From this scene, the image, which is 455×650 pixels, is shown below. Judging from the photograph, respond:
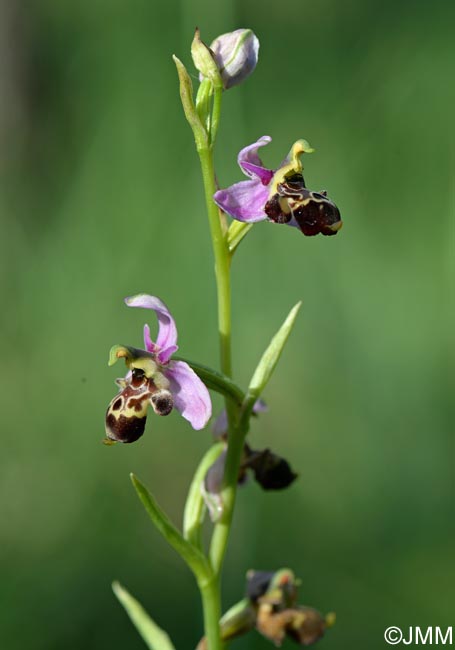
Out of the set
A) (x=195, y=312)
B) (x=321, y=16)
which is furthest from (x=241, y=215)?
(x=321, y=16)

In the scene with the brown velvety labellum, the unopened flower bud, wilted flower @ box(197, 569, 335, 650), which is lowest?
wilted flower @ box(197, 569, 335, 650)

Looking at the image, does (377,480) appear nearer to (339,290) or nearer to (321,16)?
(339,290)

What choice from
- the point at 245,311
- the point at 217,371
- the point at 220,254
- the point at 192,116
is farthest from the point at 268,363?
the point at 245,311

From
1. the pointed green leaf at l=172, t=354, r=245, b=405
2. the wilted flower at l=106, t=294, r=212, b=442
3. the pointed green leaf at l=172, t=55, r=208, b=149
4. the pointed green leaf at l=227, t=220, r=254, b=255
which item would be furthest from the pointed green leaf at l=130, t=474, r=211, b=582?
the pointed green leaf at l=172, t=55, r=208, b=149

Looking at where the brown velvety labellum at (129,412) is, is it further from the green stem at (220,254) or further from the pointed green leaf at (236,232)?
the pointed green leaf at (236,232)

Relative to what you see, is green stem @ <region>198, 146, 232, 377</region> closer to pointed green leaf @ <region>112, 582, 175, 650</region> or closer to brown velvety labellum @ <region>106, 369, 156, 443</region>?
brown velvety labellum @ <region>106, 369, 156, 443</region>

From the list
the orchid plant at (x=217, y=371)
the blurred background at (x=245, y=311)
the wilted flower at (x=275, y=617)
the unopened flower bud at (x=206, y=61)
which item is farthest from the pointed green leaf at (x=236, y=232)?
the blurred background at (x=245, y=311)

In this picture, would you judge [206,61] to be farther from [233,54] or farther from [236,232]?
[236,232]
